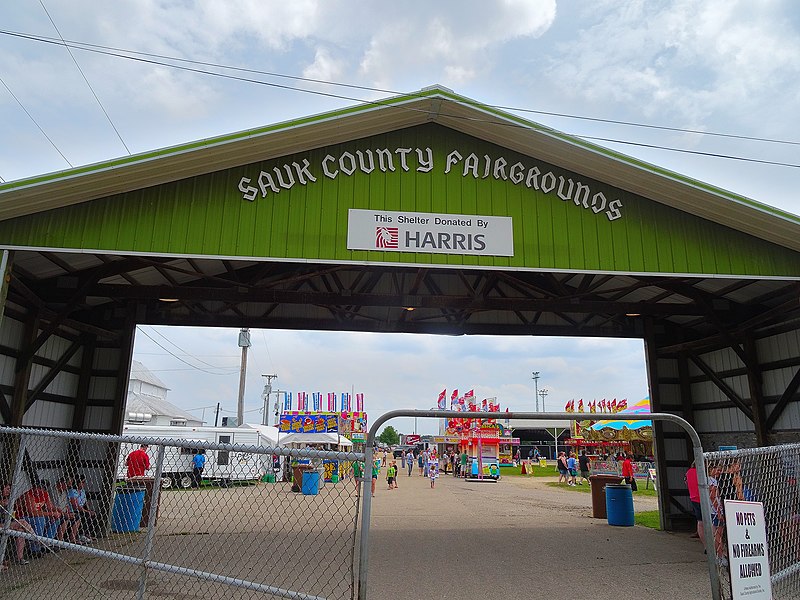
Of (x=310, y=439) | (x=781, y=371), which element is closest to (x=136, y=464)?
(x=781, y=371)

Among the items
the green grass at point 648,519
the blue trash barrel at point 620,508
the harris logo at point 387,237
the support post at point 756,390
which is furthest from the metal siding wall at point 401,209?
the green grass at point 648,519

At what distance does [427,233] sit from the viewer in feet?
26.1

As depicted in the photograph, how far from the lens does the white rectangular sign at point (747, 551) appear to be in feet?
12.9

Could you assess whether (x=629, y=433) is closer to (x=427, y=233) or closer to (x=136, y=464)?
(x=136, y=464)

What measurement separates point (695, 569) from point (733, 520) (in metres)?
5.59

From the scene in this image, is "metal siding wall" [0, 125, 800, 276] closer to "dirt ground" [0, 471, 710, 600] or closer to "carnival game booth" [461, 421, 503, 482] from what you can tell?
"dirt ground" [0, 471, 710, 600]

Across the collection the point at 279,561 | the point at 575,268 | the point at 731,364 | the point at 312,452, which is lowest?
the point at 279,561

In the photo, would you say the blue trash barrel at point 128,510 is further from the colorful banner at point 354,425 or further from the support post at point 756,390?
the colorful banner at point 354,425

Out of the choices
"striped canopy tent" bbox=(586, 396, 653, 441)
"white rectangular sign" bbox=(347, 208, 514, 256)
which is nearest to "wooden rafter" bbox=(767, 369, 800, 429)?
"white rectangular sign" bbox=(347, 208, 514, 256)

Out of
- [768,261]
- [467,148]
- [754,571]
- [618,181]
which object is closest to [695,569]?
[768,261]

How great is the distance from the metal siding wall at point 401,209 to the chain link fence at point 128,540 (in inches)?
109

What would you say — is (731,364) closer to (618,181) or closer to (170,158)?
(618,181)

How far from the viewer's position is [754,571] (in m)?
4.09

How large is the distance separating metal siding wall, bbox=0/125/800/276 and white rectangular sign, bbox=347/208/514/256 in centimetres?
10
